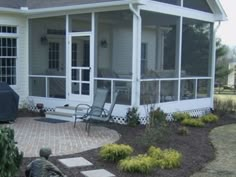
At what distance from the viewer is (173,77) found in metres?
12.9

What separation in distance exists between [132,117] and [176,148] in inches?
101

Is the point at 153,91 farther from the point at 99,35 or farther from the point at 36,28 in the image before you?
the point at 36,28

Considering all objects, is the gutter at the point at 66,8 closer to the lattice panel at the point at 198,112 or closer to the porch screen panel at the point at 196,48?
the porch screen panel at the point at 196,48

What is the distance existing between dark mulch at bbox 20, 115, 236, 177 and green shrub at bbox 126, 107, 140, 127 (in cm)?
19

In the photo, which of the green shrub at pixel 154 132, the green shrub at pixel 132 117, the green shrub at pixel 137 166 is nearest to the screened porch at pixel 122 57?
the green shrub at pixel 132 117

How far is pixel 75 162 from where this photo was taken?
22.8 ft

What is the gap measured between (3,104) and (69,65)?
2621mm


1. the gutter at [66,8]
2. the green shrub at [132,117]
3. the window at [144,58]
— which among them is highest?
the gutter at [66,8]

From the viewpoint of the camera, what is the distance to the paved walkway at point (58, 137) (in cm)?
803

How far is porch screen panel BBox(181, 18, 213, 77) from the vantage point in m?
13.4

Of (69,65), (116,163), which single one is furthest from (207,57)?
(116,163)

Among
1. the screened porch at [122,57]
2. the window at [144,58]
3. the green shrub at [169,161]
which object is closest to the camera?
the green shrub at [169,161]

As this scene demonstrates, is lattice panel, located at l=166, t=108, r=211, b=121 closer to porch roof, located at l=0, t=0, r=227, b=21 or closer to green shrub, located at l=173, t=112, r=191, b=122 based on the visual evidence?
green shrub, located at l=173, t=112, r=191, b=122

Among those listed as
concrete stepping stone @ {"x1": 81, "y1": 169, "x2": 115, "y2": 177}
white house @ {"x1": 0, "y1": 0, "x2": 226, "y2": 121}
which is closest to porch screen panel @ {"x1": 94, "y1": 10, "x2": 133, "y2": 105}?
white house @ {"x1": 0, "y1": 0, "x2": 226, "y2": 121}
